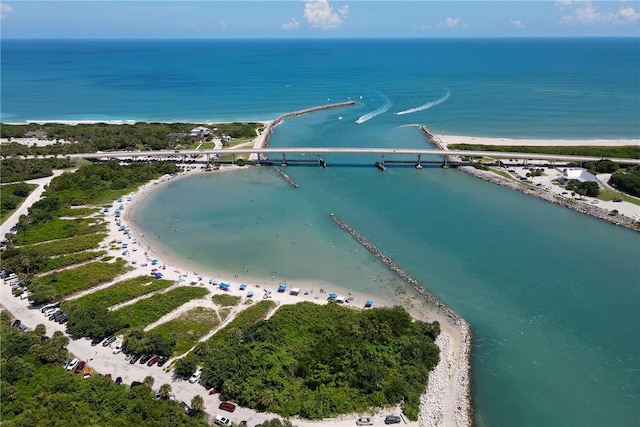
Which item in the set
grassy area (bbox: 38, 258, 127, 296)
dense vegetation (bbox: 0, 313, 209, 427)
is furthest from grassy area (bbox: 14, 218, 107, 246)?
dense vegetation (bbox: 0, 313, 209, 427)

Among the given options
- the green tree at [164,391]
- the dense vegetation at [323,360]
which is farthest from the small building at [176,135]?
the green tree at [164,391]

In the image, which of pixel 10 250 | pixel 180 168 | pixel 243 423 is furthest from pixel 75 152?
pixel 243 423

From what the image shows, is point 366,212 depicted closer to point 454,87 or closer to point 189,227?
point 189,227

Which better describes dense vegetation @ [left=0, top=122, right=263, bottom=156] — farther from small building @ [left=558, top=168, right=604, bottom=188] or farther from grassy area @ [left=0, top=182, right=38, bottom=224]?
small building @ [left=558, top=168, right=604, bottom=188]

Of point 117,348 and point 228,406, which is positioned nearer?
point 228,406

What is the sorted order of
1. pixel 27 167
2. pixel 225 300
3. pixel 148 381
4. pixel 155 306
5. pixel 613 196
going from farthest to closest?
pixel 27 167
pixel 613 196
pixel 225 300
pixel 155 306
pixel 148 381

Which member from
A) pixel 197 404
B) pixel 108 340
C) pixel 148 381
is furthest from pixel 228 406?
pixel 108 340

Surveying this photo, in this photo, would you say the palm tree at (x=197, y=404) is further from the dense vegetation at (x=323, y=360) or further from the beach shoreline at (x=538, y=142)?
the beach shoreline at (x=538, y=142)

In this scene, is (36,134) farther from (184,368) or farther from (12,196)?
(184,368)
